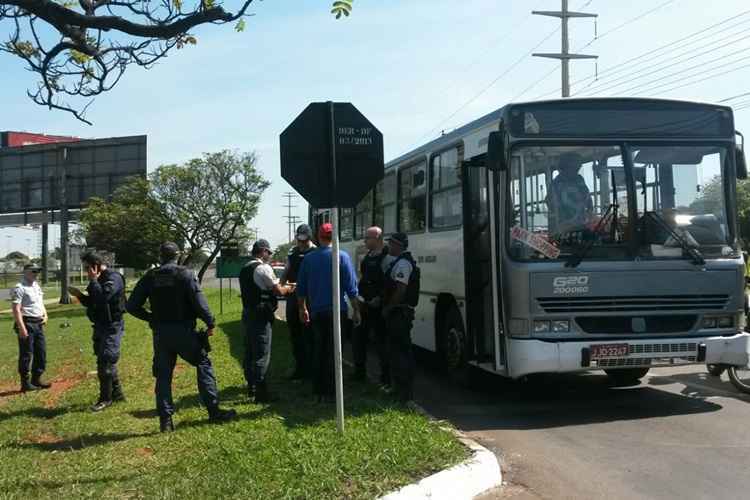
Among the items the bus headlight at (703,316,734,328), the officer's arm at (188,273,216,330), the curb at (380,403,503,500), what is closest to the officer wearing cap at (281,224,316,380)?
the officer's arm at (188,273,216,330)

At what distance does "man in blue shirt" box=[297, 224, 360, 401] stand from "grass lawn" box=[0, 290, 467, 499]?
1.16ft

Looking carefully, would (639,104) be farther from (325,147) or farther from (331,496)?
(331,496)

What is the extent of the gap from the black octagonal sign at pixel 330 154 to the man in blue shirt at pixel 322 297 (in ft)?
5.25

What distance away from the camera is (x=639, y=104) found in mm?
8117

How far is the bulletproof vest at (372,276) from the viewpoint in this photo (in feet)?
30.0

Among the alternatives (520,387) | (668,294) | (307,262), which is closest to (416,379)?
(520,387)

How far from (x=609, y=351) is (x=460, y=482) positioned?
9.30 ft

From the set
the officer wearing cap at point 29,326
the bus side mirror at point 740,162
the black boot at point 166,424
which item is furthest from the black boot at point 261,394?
the bus side mirror at point 740,162

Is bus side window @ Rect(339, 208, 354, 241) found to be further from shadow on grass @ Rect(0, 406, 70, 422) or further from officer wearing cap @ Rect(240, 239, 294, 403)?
shadow on grass @ Rect(0, 406, 70, 422)

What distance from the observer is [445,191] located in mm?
9734

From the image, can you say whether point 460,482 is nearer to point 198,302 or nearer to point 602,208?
point 198,302

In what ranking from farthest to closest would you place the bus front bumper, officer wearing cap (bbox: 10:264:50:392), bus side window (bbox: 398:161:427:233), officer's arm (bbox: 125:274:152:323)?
1. bus side window (bbox: 398:161:427:233)
2. officer wearing cap (bbox: 10:264:50:392)
3. the bus front bumper
4. officer's arm (bbox: 125:274:152:323)

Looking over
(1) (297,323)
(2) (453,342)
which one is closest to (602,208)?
(2) (453,342)

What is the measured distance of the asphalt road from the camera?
220 inches
